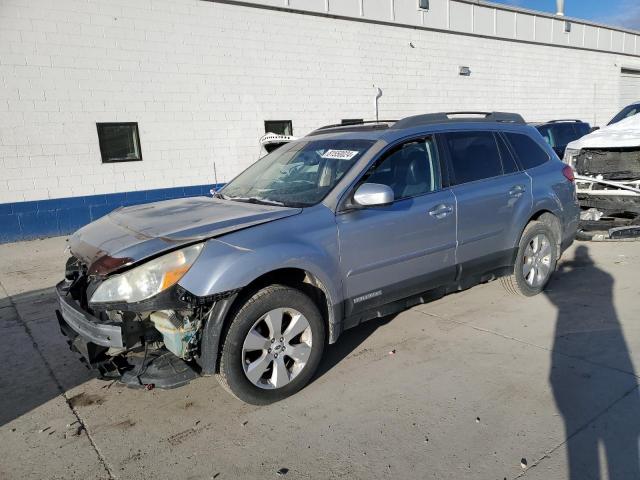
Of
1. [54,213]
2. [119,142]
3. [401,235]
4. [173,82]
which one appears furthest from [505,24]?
[401,235]

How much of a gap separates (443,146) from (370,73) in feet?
32.1

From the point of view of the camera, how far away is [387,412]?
10.3 ft

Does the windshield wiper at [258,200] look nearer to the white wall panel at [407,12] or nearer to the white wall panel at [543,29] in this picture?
the white wall panel at [407,12]

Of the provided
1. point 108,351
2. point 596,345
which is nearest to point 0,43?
point 108,351

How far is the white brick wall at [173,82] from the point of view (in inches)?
343

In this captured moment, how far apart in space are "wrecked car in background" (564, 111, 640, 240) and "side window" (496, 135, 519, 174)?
2.55 metres

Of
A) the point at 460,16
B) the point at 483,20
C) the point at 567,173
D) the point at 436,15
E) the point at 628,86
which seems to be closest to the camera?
the point at 567,173

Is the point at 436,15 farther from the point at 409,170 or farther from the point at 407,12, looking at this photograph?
the point at 409,170

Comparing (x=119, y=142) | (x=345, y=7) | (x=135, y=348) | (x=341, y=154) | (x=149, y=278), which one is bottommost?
(x=135, y=348)

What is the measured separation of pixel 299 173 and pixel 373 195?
91 centimetres

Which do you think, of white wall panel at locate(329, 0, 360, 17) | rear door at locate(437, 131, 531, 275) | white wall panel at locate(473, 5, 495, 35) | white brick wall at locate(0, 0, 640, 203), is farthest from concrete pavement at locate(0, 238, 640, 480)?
white wall panel at locate(473, 5, 495, 35)

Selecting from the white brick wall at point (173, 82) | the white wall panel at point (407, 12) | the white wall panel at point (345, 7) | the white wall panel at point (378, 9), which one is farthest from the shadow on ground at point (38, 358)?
the white wall panel at point (407, 12)

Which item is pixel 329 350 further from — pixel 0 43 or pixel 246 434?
pixel 0 43

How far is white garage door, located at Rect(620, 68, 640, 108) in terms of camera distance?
23.5m
